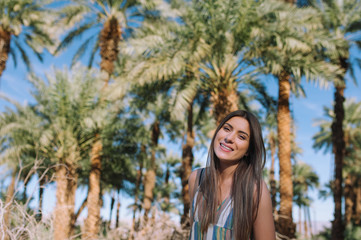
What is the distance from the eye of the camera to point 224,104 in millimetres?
10031

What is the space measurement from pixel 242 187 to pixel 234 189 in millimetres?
62

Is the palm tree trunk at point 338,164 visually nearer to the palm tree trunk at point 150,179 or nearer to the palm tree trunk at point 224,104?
the palm tree trunk at point 224,104

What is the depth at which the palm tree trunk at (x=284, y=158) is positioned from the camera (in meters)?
9.52

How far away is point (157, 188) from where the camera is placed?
29.2 m

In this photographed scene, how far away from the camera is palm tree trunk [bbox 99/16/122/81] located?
13055 mm

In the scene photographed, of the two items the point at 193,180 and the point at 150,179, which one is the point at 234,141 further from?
the point at 150,179

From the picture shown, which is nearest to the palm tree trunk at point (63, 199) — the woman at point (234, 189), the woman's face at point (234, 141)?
the woman at point (234, 189)

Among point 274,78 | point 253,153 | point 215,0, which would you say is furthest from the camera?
point 274,78

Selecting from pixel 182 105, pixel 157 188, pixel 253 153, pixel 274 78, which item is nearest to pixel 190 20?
pixel 182 105

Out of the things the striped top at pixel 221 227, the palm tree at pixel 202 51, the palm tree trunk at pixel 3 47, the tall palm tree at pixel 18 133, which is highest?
the palm tree trunk at pixel 3 47

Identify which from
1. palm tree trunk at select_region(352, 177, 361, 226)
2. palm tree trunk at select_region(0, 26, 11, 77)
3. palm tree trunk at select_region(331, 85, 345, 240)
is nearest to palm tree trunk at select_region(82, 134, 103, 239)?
palm tree trunk at select_region(0, 26, 11, 77)

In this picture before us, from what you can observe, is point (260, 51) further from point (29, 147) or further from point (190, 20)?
point (29, 147)

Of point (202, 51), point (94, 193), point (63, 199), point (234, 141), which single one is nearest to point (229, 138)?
point (234, 141)

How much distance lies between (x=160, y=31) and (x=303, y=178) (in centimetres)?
2980
